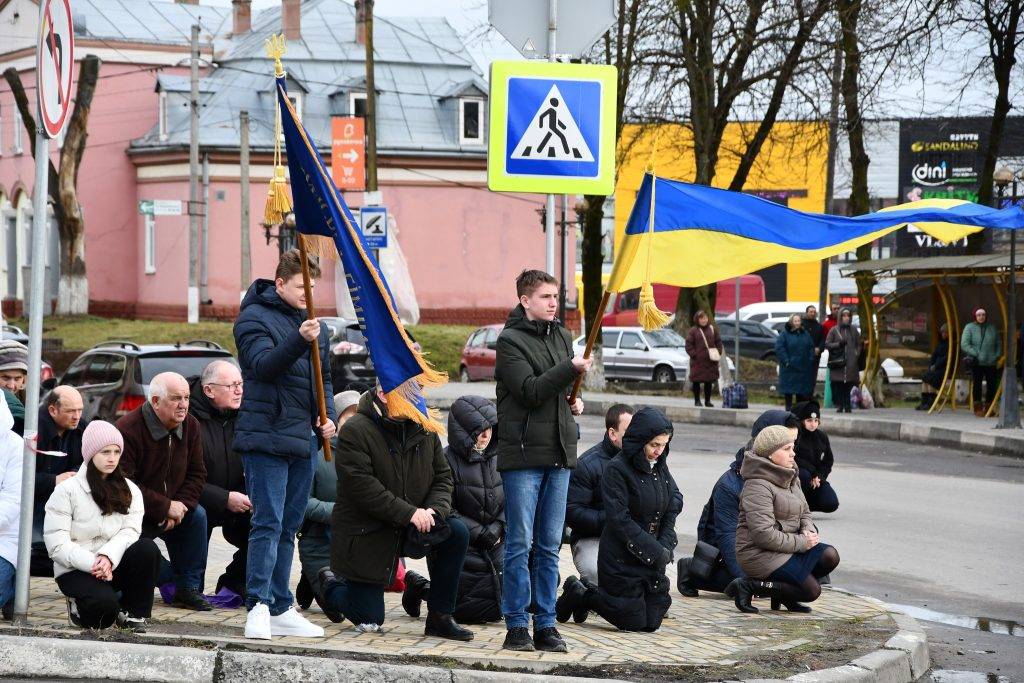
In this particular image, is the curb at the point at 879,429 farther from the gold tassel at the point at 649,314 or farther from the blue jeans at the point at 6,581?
the blue jeans at the point at 6,581

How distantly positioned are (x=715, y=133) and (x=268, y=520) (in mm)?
24969

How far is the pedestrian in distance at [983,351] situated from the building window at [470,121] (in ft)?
95.5

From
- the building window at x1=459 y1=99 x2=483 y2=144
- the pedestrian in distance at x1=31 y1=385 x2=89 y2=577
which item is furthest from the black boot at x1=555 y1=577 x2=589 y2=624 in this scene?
the building window at x1=459 y1=99 x2=483 y2=144

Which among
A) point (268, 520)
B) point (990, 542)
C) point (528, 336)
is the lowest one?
point (990, 542)

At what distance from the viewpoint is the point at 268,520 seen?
24.4ft

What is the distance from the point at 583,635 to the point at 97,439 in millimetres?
2804

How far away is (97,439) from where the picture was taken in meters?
7.46

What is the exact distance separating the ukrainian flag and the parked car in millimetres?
24570

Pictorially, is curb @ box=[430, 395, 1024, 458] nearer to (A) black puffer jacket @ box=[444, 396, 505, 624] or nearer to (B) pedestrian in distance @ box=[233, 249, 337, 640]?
(A) black puffer jacket @ box=[444, 396, 505, 624]

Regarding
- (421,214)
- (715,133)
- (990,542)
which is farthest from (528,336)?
(421,214)

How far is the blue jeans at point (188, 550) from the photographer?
8.38 m

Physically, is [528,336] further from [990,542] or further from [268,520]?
[990,542]

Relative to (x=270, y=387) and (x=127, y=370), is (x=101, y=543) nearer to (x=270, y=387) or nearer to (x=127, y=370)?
(x=270, y=387)

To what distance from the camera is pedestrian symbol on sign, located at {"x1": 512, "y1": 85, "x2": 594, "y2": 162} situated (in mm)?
8430
